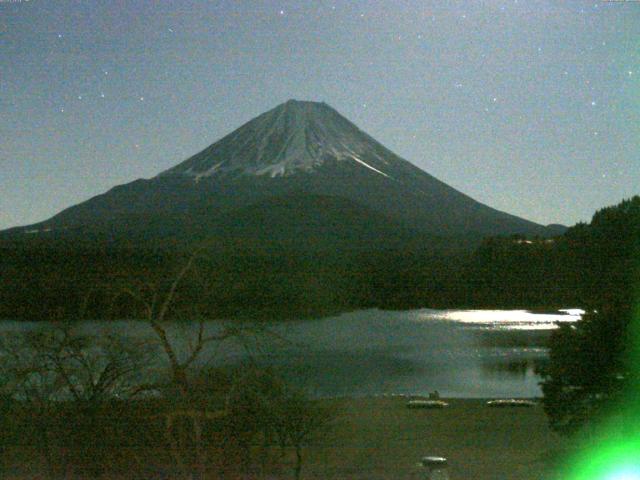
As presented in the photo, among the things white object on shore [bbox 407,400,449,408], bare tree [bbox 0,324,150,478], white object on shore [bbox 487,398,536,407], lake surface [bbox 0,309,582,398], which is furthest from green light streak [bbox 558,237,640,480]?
white object on shore [bbox 487,398,536,407]

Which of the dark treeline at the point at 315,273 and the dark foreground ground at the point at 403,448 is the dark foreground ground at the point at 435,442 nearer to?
the dark foreground ground at the point at 403,448

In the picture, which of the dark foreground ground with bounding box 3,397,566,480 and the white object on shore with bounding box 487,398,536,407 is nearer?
the dark foreground ground with bounding box 3,397,566,480

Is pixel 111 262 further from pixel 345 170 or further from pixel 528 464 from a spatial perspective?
pixel 345 170

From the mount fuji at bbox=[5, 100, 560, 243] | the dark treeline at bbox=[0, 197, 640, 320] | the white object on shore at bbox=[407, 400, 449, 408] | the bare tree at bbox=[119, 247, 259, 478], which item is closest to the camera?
the bare tree at bbox=[119, 247, 259, 478]

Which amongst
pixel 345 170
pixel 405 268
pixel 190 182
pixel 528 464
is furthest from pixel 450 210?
pixel 528 464

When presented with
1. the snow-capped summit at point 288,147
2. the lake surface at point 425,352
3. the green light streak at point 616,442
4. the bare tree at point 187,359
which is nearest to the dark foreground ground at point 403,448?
the green light streak at point 616,442

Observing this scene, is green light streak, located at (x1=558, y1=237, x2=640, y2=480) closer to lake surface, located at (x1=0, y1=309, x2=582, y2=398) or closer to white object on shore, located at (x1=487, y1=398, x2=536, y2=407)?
lake surface, located at (x1=0, y1=309, x2=582, y2=398)
